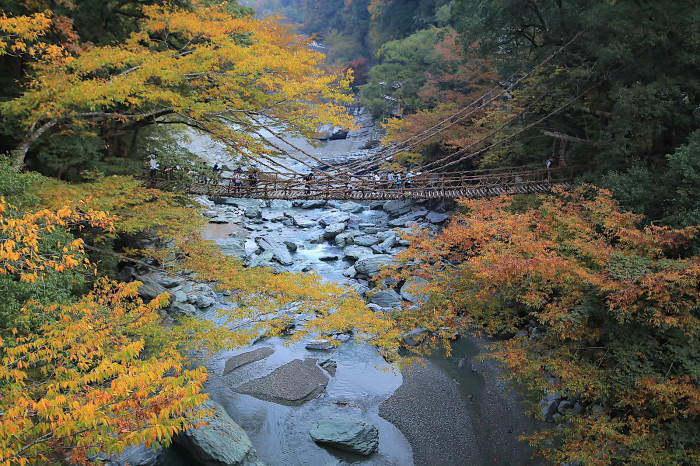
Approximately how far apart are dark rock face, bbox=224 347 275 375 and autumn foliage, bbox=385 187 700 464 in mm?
3685

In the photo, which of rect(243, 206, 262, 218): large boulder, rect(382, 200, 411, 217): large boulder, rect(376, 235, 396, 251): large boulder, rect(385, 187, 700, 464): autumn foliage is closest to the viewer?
rect(385, 187, 700, 464): autumn foliage

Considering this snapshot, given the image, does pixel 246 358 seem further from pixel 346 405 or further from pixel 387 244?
pixel 387 244

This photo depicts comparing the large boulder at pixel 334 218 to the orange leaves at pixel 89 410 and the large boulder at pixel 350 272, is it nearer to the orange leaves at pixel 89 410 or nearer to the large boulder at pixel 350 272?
the large boulder at pixel 350 272

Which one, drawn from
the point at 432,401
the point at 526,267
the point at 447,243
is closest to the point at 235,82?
the point at 447,243

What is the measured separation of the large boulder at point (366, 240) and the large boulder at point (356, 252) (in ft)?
1.87

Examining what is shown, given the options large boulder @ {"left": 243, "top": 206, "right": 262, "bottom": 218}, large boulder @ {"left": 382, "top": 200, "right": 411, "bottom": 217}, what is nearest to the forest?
large boulder @ {"left": 382, "top": 200, "right": 411, "bottom": 217}

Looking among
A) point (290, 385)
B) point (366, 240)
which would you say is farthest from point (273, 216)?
Answer: point (290, 385)

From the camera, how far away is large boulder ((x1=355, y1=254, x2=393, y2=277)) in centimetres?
1165

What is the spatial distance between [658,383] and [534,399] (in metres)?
1.42

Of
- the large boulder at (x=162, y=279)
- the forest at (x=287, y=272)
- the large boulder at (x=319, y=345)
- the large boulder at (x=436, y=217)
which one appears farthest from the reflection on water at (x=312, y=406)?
the large boulder at (x=436, y=217)

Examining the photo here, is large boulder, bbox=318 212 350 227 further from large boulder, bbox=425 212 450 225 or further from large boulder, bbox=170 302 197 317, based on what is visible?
large boulder, bbox=170 302 197 317

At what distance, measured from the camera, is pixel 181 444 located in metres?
5.84

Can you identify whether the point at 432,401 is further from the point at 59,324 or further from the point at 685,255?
the point at 59,324

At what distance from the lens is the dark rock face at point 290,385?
7.32m
